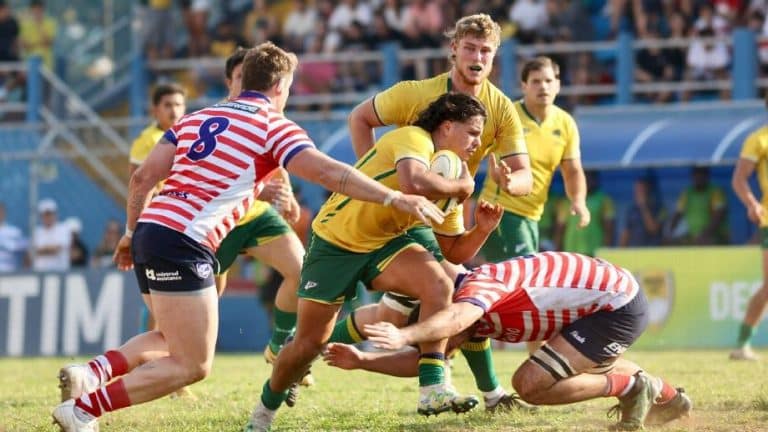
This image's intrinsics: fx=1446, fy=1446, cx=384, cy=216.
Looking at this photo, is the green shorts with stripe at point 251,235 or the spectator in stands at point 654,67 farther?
the spectator in stands at point 654,67

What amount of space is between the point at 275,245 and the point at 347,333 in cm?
161

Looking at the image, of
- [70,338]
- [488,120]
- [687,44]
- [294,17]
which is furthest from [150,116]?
[488,120]

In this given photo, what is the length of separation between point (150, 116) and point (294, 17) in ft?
9.58

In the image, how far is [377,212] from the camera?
25.4 ft

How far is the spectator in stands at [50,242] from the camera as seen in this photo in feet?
63.0

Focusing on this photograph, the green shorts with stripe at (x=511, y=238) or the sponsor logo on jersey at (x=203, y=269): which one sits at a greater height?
the sponsor logo on jersey at (x=203, y=269)

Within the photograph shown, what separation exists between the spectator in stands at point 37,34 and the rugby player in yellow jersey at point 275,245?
14673 mm

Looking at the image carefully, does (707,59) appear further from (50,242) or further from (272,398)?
(272,398)

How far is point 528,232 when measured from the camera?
11094 millimetres

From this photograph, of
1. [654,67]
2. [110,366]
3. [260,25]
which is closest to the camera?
[110,366]

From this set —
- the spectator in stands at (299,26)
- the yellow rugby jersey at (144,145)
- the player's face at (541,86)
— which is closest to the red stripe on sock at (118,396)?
the yellow rugby jersey at (144,145)

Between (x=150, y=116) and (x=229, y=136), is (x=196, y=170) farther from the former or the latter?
(x=150, y=116)

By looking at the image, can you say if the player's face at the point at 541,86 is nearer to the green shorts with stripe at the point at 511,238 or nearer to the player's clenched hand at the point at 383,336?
the green shorts with stripe at the point at 511,238

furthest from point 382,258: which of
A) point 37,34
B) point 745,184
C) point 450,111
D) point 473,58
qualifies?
point 37,34
